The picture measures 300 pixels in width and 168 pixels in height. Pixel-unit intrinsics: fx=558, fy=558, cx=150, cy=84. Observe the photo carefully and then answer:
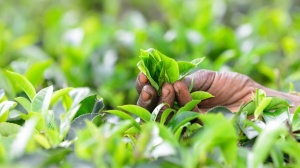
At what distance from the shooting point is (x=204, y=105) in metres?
1.63

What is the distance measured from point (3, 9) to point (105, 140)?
4.13m

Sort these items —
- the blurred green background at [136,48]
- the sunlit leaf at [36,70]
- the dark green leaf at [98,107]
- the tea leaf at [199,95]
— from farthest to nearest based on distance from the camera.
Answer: the blurred green background at [136,48] → the sunlit leaf at [36,70] → the dark green leaf at [98,107] → the tea leaf at [199,95]

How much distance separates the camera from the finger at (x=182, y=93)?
1431 millimetres

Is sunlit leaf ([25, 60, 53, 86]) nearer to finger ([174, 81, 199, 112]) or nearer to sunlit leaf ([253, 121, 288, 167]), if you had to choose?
finger ([174, 81, 199, 112])

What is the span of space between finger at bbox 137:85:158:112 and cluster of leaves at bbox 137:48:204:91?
22 mm

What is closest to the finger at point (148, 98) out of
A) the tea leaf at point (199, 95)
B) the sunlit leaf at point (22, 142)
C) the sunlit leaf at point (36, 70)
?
the tea leaf at point (199, 95)

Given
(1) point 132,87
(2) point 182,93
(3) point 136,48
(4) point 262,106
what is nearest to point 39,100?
(2) point 182,93

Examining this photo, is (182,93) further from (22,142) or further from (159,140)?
(22,142)

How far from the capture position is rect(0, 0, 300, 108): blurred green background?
2.62 meters

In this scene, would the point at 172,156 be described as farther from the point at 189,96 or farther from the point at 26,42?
the point at 26,42

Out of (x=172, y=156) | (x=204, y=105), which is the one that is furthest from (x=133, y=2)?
(x=172, y=156)

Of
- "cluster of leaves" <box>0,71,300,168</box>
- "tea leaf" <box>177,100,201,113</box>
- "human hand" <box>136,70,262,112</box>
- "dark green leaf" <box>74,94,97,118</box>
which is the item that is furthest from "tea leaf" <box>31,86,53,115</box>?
"tea leaf" <box>177,100,201,113</box>

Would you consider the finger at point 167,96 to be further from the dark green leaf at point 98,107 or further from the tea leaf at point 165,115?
the dark green leaf at point 98,107

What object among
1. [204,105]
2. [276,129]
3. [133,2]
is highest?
[276,129]
